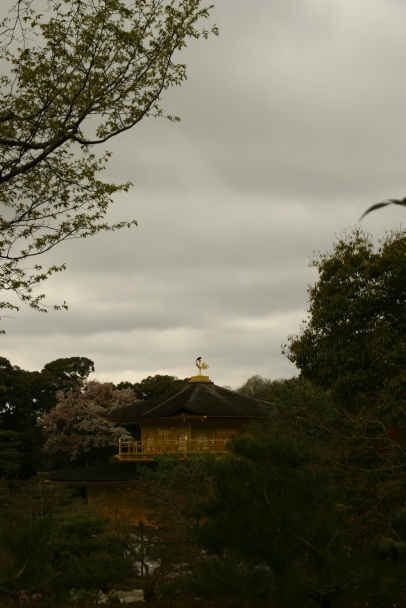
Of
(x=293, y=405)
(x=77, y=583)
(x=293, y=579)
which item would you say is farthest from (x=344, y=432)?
(x=293, y=579)

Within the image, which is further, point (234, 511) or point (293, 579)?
point (234, 511)

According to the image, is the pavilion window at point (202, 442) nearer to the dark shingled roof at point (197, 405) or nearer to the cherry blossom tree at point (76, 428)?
the dark shingled roof at point (197, 405)

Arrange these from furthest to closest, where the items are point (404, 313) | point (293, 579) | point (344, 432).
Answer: point (404, 313), point (344, 432), point (293, 579)

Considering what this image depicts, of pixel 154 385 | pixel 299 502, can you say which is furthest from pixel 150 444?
pixel 299 502

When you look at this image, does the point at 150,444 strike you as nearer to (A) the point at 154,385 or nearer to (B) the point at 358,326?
(B) the point at 358,326

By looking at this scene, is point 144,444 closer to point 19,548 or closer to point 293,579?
point 19,548

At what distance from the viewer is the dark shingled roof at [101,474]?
22589 mm

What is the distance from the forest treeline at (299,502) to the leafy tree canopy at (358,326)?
0.03m

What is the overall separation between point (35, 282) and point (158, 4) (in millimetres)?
3838

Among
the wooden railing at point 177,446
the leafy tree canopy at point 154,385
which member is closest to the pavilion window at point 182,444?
the wooden railing at point 177,446

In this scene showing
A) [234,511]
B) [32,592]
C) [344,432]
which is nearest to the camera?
[234,511]

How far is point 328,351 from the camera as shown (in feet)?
47.6

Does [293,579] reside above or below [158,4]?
below

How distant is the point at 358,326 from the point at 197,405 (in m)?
10.8
